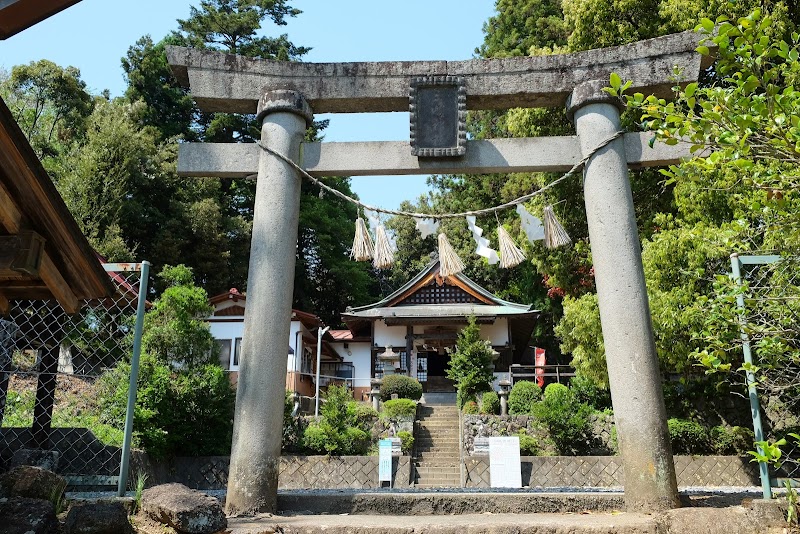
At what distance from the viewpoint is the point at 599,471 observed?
13.0m

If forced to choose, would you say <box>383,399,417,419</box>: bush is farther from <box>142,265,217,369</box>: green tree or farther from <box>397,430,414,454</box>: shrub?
<box>142,265,217,369</box>: green tree

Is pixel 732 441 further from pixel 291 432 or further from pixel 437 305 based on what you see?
pixel 437 305

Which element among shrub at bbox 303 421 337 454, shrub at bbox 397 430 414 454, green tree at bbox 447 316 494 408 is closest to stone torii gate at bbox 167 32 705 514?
shrub at bbox 303 421 337 454

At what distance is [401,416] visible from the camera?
16.9m

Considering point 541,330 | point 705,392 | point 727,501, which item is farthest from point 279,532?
point 541,330

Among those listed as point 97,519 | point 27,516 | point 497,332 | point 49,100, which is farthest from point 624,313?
point 49,100

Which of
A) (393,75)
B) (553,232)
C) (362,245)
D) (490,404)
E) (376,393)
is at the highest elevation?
(393,75)

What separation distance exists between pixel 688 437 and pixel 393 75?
1066cm

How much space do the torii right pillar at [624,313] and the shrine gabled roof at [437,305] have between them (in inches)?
659

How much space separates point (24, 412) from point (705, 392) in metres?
13.5

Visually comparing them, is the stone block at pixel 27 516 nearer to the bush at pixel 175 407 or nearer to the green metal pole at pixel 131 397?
the green metal pole at pixel 131 397

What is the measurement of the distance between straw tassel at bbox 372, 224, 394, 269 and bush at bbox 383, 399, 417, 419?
1073 centimetres

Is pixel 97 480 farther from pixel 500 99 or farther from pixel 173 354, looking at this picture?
pixel 173 354

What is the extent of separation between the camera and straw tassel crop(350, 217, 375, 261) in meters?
6.89
